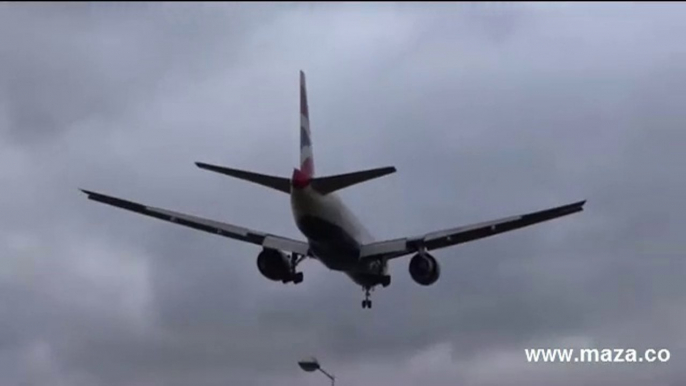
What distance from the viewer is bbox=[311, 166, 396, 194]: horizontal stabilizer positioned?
174ft

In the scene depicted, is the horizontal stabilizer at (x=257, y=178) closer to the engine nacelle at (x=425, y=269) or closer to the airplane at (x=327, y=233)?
the airplane at (x=327, y=233)

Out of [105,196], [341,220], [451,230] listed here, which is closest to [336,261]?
[341,220]

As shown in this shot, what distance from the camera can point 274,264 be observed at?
63875 millimetres

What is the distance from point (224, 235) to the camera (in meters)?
64.9

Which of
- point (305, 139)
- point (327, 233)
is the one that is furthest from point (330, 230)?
point (305, 139)

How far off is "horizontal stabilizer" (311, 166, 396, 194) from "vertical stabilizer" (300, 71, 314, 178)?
16.2 feet

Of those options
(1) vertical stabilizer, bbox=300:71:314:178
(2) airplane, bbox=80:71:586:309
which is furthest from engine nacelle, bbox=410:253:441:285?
(1) vertical stabilizer, bbox=300:71:314:178

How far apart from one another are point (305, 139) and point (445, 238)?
34.1 ft

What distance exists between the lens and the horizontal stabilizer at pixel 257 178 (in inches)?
2143

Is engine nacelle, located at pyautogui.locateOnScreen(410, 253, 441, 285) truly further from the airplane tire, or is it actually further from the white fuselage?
the airplane tire

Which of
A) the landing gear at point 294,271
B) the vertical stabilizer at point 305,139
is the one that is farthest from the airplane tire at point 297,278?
the vertical stabilizer at point 305,139

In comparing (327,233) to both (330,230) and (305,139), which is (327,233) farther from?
(305,139)

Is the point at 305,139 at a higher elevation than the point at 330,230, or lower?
higher

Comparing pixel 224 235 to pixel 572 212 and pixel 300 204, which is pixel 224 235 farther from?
pixel 572 212
